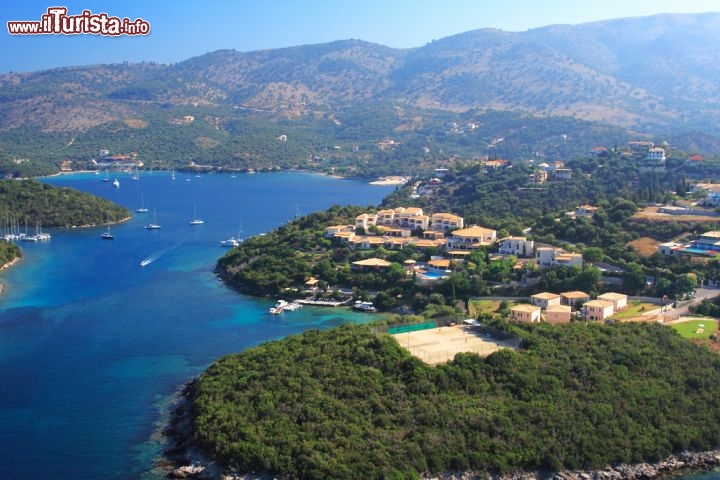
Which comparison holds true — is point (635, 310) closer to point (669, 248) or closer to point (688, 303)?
point (688, 303)

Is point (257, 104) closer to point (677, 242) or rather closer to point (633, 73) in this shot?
point (633, 73)

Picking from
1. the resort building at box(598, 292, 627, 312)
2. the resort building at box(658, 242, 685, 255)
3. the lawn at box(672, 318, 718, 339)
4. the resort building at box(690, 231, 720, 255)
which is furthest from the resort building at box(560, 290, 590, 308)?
the resort building at box(690, 231, 720, 255)

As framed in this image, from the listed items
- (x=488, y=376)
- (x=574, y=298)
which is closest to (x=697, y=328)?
(x=574, y=298)

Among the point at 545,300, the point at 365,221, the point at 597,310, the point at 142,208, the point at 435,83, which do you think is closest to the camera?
the point at 597,310

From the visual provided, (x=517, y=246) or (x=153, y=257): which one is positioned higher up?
(x=517, y=246)

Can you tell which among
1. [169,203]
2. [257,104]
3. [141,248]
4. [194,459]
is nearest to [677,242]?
[194,459]
